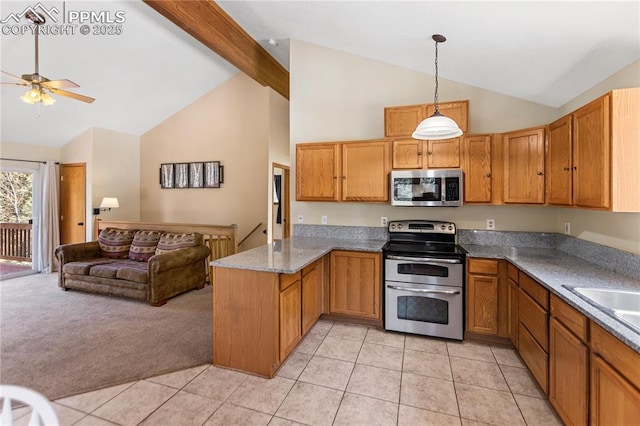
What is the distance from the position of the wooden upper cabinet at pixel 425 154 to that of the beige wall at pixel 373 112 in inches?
18.9

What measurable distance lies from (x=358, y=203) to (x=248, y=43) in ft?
8.84

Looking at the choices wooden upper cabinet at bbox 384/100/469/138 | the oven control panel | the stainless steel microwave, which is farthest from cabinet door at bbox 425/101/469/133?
the oven control panel

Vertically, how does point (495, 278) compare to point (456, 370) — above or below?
above

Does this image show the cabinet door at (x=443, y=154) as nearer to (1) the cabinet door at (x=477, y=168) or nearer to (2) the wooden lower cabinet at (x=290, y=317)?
(1) the cabinet door at (x=477, y=168)

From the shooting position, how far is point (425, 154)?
3.11 metres

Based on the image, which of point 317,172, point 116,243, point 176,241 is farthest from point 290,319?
point 116,243

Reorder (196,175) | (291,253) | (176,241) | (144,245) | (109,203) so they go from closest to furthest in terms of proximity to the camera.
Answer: (291,253) → (176,241) → (144,245) → (109,203) → (196,175)

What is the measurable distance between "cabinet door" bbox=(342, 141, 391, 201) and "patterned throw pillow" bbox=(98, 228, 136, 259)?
3.90 meters

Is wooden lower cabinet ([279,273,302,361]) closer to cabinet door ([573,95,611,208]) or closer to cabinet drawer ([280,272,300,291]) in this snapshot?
cabinet drawer ([280,272,300,291])

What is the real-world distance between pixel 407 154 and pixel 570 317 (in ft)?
6.59

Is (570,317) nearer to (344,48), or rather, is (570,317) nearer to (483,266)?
(483,266)

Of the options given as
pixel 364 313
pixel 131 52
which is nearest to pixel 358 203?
pixel 364 313

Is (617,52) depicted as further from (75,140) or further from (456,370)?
A: (75,140)

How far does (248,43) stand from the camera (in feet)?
13.3
